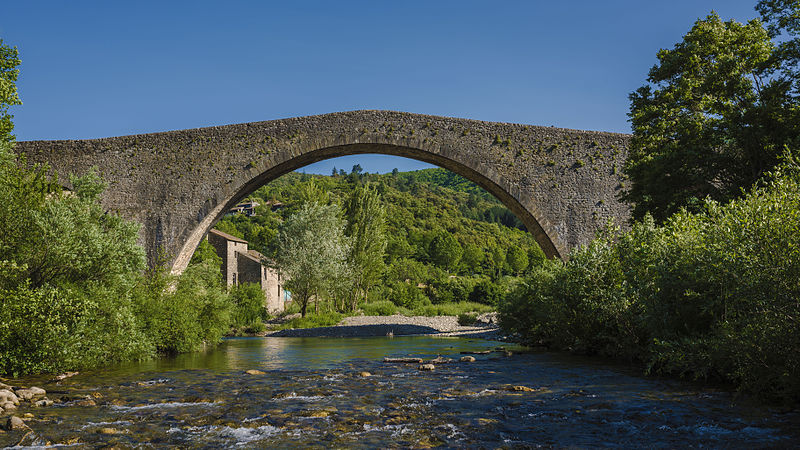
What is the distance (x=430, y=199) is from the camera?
86188 mm


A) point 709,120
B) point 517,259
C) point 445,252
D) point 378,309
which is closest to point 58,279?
point 709,120

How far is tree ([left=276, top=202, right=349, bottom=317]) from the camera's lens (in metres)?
27.7

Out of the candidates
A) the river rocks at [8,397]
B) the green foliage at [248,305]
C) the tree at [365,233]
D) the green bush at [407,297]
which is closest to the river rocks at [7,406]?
the river rocks at [8,397]

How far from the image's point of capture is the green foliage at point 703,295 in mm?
5922

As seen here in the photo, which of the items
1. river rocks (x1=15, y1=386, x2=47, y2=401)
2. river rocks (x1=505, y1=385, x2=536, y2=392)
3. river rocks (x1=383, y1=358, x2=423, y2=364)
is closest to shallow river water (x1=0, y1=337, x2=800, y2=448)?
river rocks (x1=505, y1=385, x2=536, y2=392)

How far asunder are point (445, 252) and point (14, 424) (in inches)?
2245

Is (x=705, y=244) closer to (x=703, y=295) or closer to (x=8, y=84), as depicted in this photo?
(x=703, y=295)

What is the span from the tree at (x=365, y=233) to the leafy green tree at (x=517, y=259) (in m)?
34.0

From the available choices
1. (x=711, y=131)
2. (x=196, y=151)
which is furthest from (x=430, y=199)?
(x=711, y=131)

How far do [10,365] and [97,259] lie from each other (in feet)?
6.68

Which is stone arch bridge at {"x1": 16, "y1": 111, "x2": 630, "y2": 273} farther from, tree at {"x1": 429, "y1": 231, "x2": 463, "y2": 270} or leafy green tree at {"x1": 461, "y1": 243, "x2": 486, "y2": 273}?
leafy green tree at {"x1": 461, "y1": 243, "x2": 486, "y2": 273}

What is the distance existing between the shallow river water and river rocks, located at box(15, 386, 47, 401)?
0.26 metres

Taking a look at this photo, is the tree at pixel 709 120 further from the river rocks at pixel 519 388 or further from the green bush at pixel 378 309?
the green bush at pixel 378 309

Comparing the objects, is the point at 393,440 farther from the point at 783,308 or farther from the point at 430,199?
the point at 430,199
